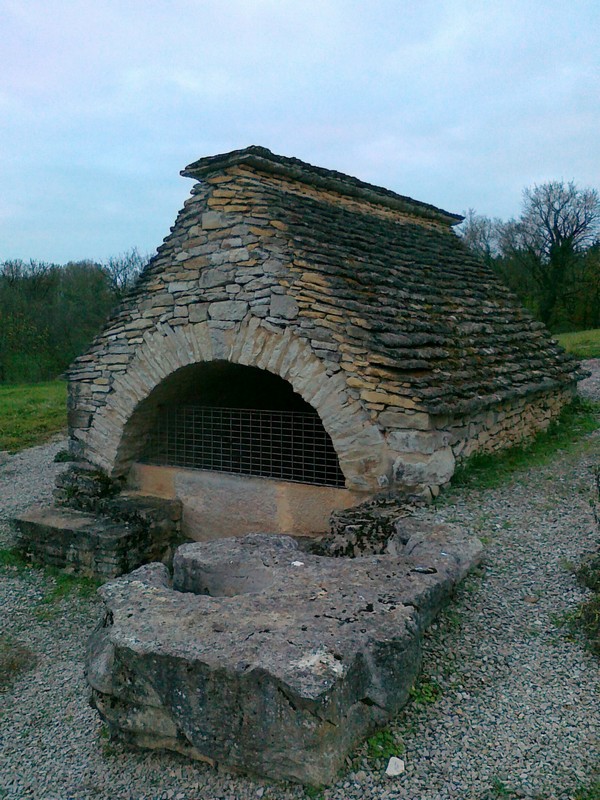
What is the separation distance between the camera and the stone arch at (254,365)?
6164mm

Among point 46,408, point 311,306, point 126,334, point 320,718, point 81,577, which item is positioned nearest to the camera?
point 320,718

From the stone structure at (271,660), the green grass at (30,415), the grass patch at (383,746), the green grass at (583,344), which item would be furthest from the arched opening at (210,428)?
the green grass at (583,344)

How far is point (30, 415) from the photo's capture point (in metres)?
16.1

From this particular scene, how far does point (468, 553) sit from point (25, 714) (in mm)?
3497

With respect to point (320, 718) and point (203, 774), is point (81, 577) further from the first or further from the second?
point (320, 718)

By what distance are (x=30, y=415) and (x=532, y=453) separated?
518 inches

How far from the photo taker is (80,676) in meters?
5.03

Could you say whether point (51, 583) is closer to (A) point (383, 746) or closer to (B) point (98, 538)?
(B) point (98, 538)

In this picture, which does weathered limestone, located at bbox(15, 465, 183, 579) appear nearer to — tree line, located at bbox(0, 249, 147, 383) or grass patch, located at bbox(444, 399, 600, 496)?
grass patch, located at bbox(444, 399, 600, 496)

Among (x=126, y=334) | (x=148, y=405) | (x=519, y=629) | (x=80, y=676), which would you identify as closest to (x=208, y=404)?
(x=148, y=405)

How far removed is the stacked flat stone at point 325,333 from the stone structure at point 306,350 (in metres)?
0.02

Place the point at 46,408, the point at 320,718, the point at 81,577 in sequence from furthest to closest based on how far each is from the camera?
the point at 46,408 → the point at 81,577 → the point at 320,718

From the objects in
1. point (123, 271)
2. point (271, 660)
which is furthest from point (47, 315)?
point (271, 660)

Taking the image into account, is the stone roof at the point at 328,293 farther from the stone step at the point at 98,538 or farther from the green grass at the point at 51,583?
the green grass at the point at 51,583
